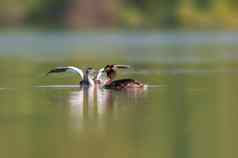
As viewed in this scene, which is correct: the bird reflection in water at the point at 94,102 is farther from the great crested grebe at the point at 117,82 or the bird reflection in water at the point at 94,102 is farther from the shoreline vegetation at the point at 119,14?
the shoreline vegetation at the point at 119,14

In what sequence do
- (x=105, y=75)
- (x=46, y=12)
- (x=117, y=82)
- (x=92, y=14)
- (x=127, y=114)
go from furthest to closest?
(x=92, y=14), (x=46, y=12), (x=105, y=75), (x=117, y=82), (x=127, y=114)

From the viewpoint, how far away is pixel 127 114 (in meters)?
20.1

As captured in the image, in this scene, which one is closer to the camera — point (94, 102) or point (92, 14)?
point (94, 102)

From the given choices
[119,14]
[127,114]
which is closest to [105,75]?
[127,114]

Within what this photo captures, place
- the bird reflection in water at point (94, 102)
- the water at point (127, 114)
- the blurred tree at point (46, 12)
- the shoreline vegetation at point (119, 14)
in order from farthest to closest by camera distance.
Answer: the blurred tree at point (46, 12), the shoreline vegetation at point (119, 14), the bird reflection in water at point (94, 102), the water at point (127, 114)

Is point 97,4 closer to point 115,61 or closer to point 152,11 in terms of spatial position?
point 152,11

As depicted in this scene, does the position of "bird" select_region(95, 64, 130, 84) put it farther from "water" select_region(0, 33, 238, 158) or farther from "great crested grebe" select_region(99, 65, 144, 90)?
"water" select_region(0, 33, 238, 158)

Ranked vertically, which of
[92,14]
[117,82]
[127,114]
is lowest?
[127,114]

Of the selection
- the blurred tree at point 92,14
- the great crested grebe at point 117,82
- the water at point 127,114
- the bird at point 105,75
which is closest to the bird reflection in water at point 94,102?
the water at point 127,114

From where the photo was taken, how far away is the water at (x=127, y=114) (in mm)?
16688

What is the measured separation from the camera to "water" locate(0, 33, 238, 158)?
1669 centimetres

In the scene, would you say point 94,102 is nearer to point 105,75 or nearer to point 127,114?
point 127,114

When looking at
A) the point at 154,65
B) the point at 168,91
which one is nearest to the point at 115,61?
the point at 154,65

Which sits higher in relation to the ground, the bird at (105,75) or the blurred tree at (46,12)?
the blurred tree at (46,12)
